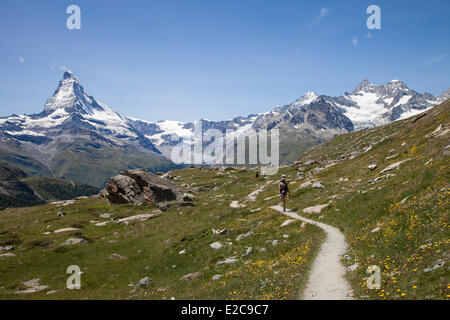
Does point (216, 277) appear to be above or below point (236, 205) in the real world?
above

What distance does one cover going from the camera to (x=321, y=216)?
2894cm

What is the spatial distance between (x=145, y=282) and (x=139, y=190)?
1496 inches

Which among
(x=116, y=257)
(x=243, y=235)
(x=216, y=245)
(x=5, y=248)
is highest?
(x=243, y=235)

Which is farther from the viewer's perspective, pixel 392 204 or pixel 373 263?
pixel 392 204

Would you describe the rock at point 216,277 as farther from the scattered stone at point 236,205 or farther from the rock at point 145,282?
the scattered stone at point 236,205

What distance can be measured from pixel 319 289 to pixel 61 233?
3654cm

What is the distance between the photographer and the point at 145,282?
77.8 ft

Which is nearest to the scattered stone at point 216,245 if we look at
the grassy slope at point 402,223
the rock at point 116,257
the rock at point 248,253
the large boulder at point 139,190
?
the rock at point 248,253

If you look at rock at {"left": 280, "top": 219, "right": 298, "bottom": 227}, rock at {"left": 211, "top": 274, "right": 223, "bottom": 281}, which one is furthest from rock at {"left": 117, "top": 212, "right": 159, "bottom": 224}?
rock at {"left": 211, "top": 274, "right": 223, "bottom": 281}

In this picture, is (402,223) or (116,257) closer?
(402,223)

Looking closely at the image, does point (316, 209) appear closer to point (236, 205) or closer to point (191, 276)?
point (191, 276)

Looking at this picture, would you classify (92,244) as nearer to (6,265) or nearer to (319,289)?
(6,265)

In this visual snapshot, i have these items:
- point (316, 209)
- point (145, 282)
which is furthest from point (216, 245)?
point (316, 209)
